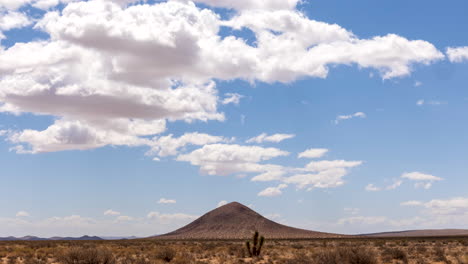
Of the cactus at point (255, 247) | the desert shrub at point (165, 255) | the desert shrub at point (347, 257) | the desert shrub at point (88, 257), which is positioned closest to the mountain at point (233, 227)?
the cactus at point (255, 247)

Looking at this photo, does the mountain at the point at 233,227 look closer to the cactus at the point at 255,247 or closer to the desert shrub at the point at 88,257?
the cactus at the point at 255,247

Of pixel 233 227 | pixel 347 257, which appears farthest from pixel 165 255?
pixel 233 227

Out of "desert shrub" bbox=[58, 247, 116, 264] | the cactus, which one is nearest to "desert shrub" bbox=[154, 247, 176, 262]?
the cactus

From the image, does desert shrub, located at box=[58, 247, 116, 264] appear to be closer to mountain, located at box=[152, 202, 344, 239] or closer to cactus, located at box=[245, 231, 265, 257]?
cactus, located at box=[245, 231, 265, 257]

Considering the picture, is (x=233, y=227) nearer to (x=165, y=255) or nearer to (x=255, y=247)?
(x=255, y=247)

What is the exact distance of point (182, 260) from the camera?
30.1 m

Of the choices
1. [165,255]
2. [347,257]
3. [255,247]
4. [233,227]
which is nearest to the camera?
[347,257]

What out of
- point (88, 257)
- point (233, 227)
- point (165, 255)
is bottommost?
point (165, 255)

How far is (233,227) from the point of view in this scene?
175625 millimetres

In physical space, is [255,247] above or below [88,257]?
above

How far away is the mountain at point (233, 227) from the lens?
6302 inches

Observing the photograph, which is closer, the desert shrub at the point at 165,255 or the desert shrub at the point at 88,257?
the desert shrub at the point at 88,257

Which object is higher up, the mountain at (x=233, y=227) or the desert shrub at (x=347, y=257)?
the mountain at (x=233, y=227)

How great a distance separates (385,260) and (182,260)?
13.1 meters
